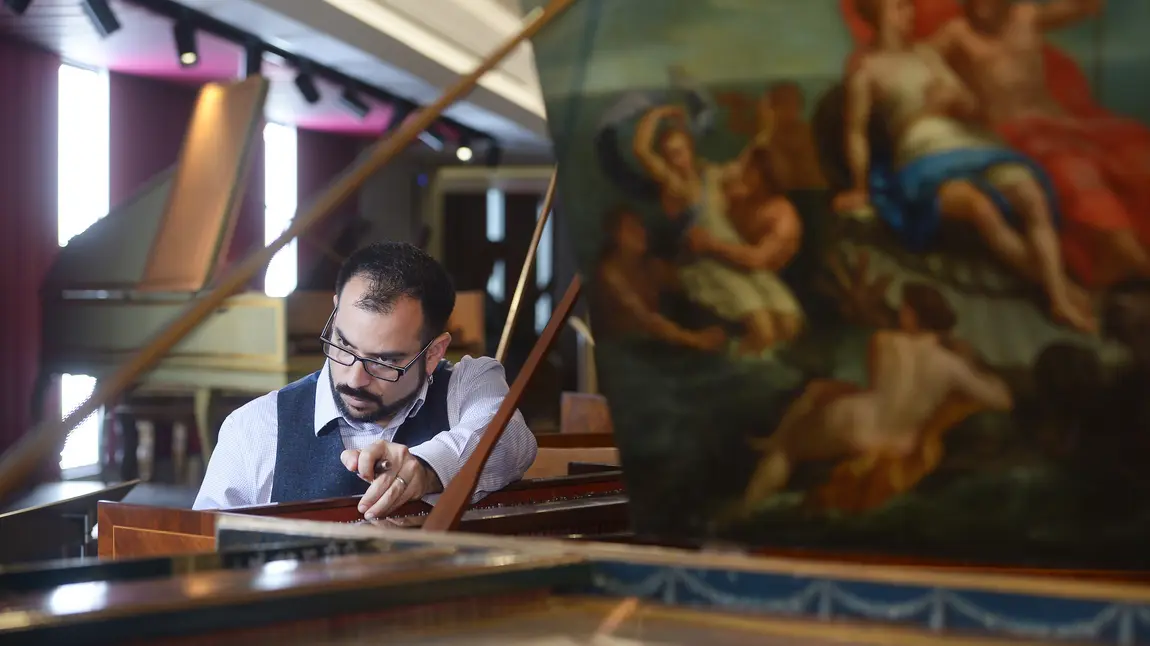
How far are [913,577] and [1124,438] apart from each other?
0.26 meters

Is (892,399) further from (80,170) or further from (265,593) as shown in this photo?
(80,170)

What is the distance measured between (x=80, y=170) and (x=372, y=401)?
6.34 m

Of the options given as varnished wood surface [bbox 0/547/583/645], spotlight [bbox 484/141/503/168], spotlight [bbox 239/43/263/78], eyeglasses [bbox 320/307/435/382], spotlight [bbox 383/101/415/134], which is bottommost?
varnished wood surface [bbox 0/547/583/645]

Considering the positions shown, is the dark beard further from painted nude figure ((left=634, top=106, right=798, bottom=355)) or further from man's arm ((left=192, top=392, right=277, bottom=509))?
painted nude figure ((left=634, top=106, right=798, bottom=355))

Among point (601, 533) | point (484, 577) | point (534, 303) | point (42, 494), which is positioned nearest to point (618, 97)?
point (484, 577)

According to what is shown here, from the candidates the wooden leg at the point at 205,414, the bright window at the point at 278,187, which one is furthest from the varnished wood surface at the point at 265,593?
the bright window at the point at 278,187

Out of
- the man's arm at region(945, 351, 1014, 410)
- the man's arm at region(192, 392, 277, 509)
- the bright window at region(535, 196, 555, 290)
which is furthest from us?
the bright window at region(535, 196, 555, 290)

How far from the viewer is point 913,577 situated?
1237 millimetres

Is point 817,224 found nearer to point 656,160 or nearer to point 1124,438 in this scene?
point 656,160

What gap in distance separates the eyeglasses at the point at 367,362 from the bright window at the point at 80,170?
5741mm

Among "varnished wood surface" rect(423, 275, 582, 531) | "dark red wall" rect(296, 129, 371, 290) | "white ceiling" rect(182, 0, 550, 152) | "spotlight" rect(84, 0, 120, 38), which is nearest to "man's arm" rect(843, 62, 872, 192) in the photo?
"varnished wood surface" rect(423, 275, 582, 531)

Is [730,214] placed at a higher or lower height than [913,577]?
higher

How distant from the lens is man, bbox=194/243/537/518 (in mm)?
2289

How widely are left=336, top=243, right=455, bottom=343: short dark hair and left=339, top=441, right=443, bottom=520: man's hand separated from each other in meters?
0.44
